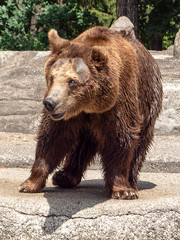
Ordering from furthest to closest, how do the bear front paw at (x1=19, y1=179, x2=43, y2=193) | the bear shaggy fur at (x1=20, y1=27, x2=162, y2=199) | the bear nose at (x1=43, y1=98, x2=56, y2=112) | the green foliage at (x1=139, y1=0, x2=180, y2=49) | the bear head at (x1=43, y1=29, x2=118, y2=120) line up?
the green foliage at (x1=139, y1=0, x2=180, y2=49) < the bear front paw at (x1=19, y1=179, x2=43, y2=193) < the bear shaggy fur at (x1=20, y1=27, x2=162, y2=199) < the bear head at (x1=43, y1=29, x2=118, y2=120) < the bear nose at (x1=43, y1=98, x2=56, y2=112)

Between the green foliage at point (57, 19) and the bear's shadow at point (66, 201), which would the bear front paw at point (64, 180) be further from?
the green foliage at point (57, 19)

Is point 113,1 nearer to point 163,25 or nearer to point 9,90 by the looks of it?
point 163,25

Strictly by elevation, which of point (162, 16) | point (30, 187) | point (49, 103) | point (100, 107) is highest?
point (49, 103)

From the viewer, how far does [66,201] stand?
4199 mm

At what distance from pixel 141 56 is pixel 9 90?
527cm

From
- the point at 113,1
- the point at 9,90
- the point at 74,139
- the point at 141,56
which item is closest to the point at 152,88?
the point at 141,56

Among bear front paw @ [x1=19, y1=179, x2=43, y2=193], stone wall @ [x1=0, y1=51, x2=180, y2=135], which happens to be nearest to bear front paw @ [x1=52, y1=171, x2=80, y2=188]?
bear front paw @ [x1=19, y1=179, x2=43, y2=193]

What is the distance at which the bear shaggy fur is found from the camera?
3.92 m

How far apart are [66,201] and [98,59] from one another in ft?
4.05

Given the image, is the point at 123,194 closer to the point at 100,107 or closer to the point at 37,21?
the point at 100,107

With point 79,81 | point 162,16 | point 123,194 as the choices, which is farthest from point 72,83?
point 162,16

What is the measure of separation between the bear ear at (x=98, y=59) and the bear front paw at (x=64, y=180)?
5.01 ft

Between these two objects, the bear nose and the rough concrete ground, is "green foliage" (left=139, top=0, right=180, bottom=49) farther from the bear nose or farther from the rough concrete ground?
the bear nose

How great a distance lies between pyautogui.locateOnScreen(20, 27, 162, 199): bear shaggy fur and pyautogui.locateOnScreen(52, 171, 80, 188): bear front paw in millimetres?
194
